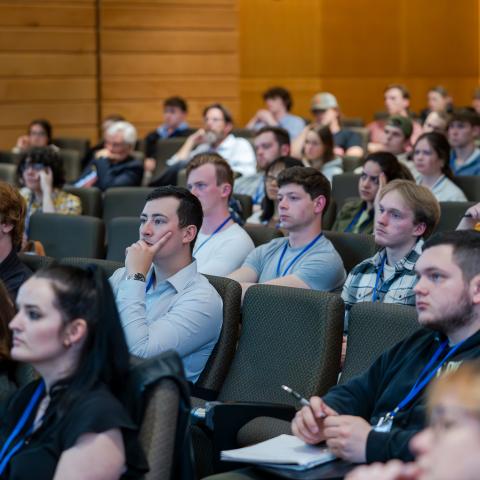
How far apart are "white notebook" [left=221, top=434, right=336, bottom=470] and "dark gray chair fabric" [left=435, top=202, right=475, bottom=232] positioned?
254cm

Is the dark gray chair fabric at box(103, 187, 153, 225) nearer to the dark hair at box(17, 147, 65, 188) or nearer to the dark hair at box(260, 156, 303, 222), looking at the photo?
the dark hair at box(17, 147, 65, 188)

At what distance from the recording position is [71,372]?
2.40 m

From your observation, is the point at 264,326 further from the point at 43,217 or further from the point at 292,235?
the point at 43,217

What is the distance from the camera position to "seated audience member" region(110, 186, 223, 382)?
346 centimetres

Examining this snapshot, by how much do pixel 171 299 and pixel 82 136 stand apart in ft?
26.9

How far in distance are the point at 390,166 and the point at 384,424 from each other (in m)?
3.08

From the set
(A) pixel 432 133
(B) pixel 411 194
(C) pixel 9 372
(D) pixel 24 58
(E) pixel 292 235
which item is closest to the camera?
(C) pixel 9 372

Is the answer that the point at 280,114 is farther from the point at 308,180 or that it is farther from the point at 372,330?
the point at 372,330

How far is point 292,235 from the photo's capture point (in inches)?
182

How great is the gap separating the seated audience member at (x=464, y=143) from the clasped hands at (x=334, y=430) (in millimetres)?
5364

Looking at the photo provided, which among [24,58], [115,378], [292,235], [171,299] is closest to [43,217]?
[292,235]

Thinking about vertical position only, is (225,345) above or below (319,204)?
below

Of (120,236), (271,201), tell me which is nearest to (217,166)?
(120,236)

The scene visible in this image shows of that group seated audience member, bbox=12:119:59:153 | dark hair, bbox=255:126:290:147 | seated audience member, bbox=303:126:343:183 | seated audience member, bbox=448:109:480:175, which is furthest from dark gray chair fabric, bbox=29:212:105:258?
seated audience member, bbox=12:119:59:153
